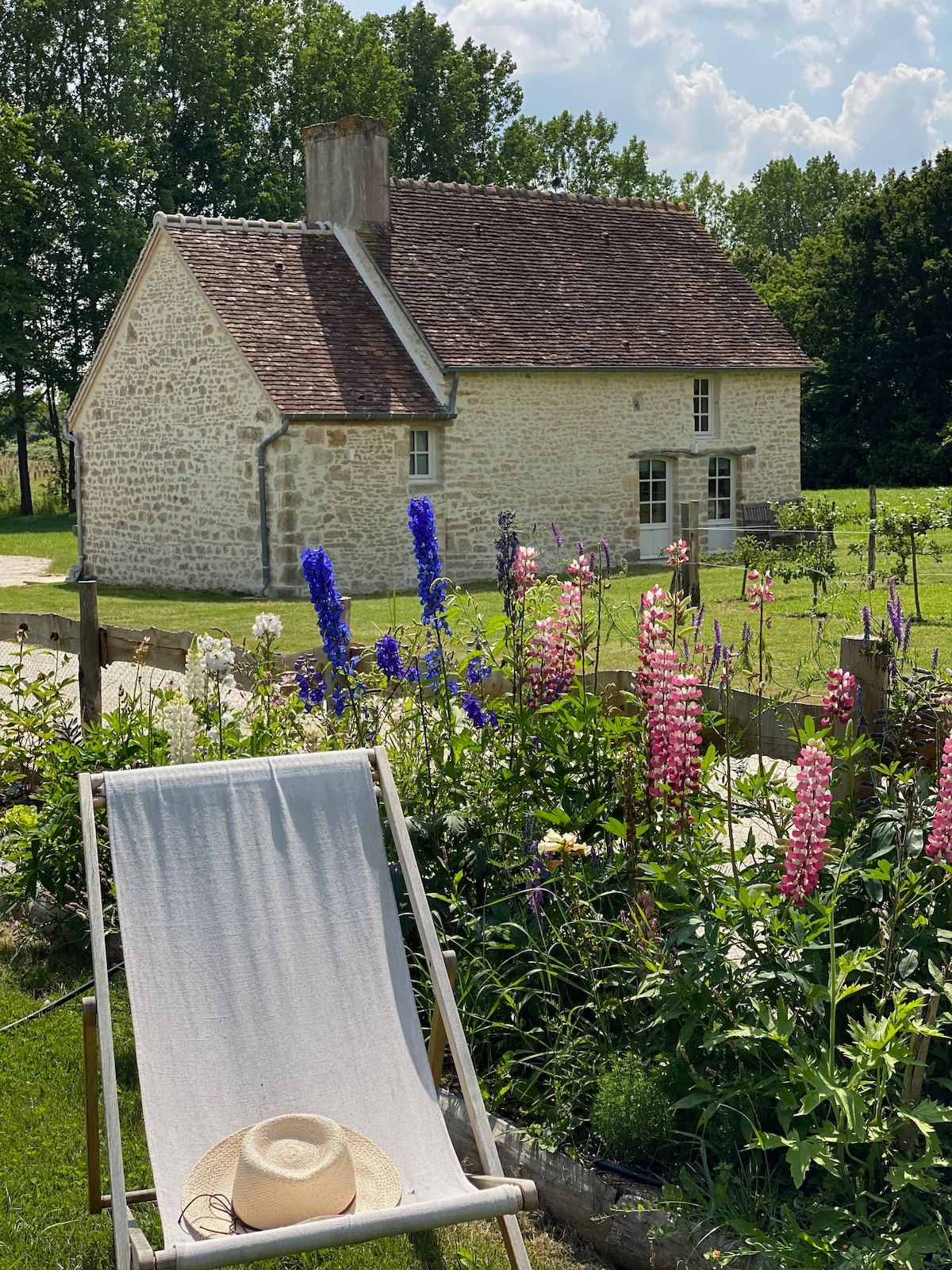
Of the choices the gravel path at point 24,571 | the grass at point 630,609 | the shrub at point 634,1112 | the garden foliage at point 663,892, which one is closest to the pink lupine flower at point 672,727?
the garden foliage at point 663,892

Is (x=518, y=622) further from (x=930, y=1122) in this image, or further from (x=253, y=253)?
(x=253, y=253)

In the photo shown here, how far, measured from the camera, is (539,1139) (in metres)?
3.47

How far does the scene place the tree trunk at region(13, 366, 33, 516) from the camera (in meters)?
36.7

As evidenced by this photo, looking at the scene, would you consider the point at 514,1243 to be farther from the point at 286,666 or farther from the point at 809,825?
the point at 286,666

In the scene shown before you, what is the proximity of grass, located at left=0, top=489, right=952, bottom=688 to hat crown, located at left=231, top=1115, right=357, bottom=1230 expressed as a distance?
284 inches

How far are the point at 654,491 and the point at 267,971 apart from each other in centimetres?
1984

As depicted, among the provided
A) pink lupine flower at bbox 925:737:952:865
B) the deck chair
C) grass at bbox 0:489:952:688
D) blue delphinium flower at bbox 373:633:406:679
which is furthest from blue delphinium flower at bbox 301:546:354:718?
grass at bbox 0:489:952:688

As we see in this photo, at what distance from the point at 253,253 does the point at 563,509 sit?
5.90 m

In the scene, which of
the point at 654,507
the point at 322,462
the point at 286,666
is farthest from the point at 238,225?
the point at 286,666

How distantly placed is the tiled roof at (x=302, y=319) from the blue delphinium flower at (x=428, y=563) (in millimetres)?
13733

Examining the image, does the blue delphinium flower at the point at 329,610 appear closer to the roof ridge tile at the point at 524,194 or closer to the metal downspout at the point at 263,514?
the metal downspout at the point at 263,514

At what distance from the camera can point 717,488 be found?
932 inches

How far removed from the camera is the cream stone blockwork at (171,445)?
19.0 metres

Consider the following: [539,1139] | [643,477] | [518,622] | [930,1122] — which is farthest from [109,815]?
[643,477]
